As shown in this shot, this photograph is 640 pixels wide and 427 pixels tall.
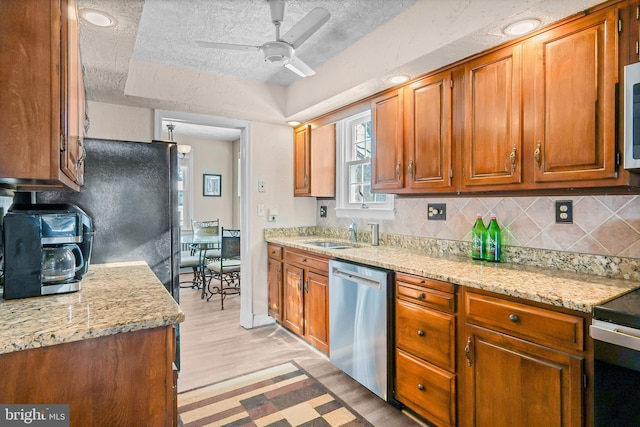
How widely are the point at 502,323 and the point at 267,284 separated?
253 cm

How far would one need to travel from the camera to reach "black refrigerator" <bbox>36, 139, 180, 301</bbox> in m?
2.22

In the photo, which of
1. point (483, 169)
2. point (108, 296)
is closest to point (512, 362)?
point (483, 169)

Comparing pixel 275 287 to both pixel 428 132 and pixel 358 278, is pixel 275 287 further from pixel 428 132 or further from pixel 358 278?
pixel 428 132

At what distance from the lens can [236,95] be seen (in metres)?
3.26

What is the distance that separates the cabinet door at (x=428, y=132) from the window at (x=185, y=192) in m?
4.80

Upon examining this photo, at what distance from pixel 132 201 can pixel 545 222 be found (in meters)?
2.62

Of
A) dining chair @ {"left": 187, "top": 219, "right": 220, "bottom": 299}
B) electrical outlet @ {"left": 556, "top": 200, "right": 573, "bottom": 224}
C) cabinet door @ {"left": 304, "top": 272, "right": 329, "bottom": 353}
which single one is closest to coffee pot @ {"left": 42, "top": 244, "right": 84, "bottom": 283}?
cabinet door @ {"left": 304, "top": 272, "right": 329, "bottom": 353}

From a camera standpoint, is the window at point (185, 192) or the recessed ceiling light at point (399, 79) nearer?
the recessed ceiling light at point (399, 79)

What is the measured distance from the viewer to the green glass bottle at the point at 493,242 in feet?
6.71

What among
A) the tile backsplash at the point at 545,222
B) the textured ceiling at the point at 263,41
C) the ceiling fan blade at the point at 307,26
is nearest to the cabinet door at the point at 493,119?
the textured ceiling at the point at 263,41

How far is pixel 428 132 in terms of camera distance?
226 centimetres

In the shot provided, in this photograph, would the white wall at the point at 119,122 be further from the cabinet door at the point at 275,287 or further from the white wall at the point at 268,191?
the cabinet door at the point at 275,287

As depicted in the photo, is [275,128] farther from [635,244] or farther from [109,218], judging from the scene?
[635,244]

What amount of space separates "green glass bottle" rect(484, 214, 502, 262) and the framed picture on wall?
17.6 ft
